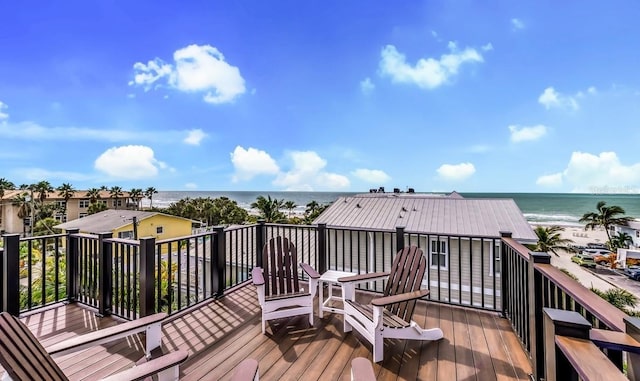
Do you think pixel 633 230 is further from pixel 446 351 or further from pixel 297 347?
pixel 297 347

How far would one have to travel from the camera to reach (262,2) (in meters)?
7.82

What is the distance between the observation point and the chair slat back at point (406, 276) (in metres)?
2.69

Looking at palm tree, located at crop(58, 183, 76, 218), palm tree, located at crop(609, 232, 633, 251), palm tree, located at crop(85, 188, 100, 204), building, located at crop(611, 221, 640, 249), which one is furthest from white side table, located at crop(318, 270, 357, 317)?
palm tree, located at crop(85, 188, 100, 204)

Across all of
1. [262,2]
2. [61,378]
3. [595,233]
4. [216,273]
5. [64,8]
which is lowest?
[595,233]

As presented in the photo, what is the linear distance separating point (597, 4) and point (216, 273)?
38.3 ft

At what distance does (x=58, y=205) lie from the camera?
32.0 metres

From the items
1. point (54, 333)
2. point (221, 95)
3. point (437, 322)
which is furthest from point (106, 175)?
point (437, 322)

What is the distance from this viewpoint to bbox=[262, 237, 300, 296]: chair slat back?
3229mm

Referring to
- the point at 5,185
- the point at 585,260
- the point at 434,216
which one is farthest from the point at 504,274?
the point at 5,185

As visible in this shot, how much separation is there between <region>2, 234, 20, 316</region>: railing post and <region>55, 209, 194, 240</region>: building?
1346 centimetres

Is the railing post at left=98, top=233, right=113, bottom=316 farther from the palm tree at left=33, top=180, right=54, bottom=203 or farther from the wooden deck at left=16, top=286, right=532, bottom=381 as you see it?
the palm tree at left=33, top=180, right=54, bottom=203

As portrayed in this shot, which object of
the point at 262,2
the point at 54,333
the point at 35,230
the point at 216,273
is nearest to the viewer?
the point at 54,333

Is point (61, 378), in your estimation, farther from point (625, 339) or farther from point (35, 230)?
point (35, 230)

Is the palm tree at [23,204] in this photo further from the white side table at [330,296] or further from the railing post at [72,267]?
the white side table at [330,296]
